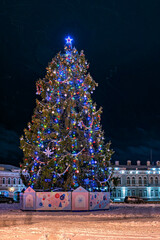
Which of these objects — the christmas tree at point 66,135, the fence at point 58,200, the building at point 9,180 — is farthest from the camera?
the building at point 9,180

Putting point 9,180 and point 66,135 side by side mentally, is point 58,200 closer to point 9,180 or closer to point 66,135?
point 66,135

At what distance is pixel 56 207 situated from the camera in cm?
2330

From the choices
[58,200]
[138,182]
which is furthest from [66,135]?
[138,182]

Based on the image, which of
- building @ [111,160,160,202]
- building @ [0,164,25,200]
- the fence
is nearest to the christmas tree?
the fence

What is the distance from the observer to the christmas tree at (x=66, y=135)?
2458 centimetres

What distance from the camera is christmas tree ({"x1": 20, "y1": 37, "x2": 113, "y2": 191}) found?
2458 centimetres

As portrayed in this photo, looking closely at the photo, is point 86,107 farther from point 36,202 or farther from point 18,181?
point 18,181

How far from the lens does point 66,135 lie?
988 inches

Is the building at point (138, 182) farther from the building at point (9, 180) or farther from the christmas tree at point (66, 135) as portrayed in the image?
the christmas tree at point (66, 135)

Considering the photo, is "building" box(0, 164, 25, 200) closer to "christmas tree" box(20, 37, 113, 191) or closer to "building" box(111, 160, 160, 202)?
"building" box(111, 160, 160, 202)

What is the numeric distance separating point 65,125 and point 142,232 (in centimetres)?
1463

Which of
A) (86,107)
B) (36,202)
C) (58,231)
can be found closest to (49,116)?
(86,107)

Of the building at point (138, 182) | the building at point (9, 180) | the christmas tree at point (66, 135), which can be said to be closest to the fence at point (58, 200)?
the christmas tree at point (66, 135)

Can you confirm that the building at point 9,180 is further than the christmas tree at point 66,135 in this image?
Yes
